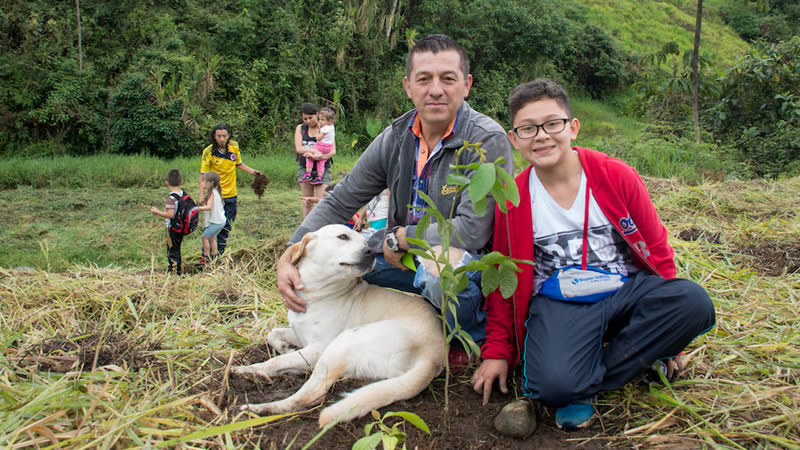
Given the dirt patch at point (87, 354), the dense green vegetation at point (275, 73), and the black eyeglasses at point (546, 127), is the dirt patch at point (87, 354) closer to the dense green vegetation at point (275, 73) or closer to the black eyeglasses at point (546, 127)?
the black eyeglasses at point (546, 127)

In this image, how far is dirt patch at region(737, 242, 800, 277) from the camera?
3.87 meters

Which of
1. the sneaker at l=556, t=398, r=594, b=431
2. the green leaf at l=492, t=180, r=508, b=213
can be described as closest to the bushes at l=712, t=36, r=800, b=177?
the sneaker at l=556, t=398, r=594, b=431

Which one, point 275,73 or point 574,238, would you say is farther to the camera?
point 275,73

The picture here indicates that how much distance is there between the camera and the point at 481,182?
1.80m

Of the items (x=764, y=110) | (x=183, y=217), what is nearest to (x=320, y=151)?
(x=183, y=217)

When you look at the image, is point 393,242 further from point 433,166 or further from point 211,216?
point 211,216

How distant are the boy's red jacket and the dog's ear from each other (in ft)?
3.24

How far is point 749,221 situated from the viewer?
16.7ft

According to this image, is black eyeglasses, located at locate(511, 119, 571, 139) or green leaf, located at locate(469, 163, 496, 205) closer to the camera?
green leaf, located at locate(469, 163, 496, 205)

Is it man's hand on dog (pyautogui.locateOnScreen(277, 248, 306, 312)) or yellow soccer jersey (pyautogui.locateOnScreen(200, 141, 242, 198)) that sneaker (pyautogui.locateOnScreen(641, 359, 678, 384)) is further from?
yellow soccer jersey (pyautogui.locateOnScreen(200, 141, 242, 198))

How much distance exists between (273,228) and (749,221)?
5.65 meters

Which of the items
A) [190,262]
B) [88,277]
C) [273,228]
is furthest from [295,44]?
[88,277]

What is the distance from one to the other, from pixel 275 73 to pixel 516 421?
18407 millimetres

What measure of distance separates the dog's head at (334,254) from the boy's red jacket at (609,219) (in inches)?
27.1
